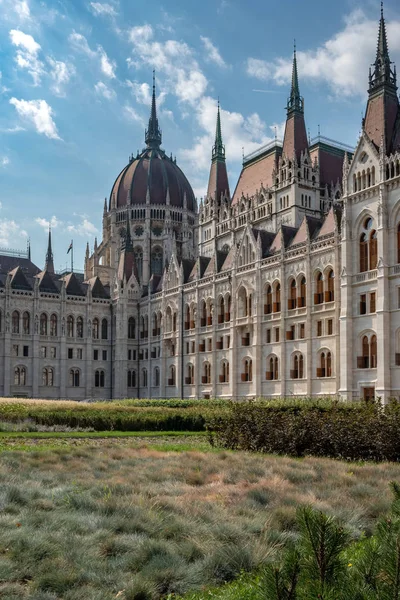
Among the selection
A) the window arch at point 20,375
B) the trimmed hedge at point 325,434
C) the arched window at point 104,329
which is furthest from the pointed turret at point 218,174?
the trimmed hedge at point 325,434

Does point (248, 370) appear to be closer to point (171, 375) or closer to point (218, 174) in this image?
point (171, 375)

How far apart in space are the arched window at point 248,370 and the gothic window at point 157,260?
136ft

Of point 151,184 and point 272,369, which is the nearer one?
point 272,369

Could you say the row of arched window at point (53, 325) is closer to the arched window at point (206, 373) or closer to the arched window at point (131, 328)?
the arched window at point (131, 328)

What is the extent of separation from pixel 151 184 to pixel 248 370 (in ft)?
168

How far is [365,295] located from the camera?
4488cm

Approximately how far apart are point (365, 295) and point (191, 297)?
26.4m

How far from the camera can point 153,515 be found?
11180 mm

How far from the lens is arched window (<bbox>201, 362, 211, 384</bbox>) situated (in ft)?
209

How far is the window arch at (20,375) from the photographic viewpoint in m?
73.2

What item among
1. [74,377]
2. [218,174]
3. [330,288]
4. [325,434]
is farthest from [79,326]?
[325,434]

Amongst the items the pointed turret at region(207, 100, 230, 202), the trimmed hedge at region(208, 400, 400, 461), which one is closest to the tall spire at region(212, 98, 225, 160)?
the pointed turret at region(207, 100, 230, 202)

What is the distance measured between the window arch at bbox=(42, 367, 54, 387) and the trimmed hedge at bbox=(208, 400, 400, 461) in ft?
180

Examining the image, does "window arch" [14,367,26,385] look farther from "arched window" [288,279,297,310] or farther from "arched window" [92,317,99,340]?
"arched window" [288,279,297,310]
